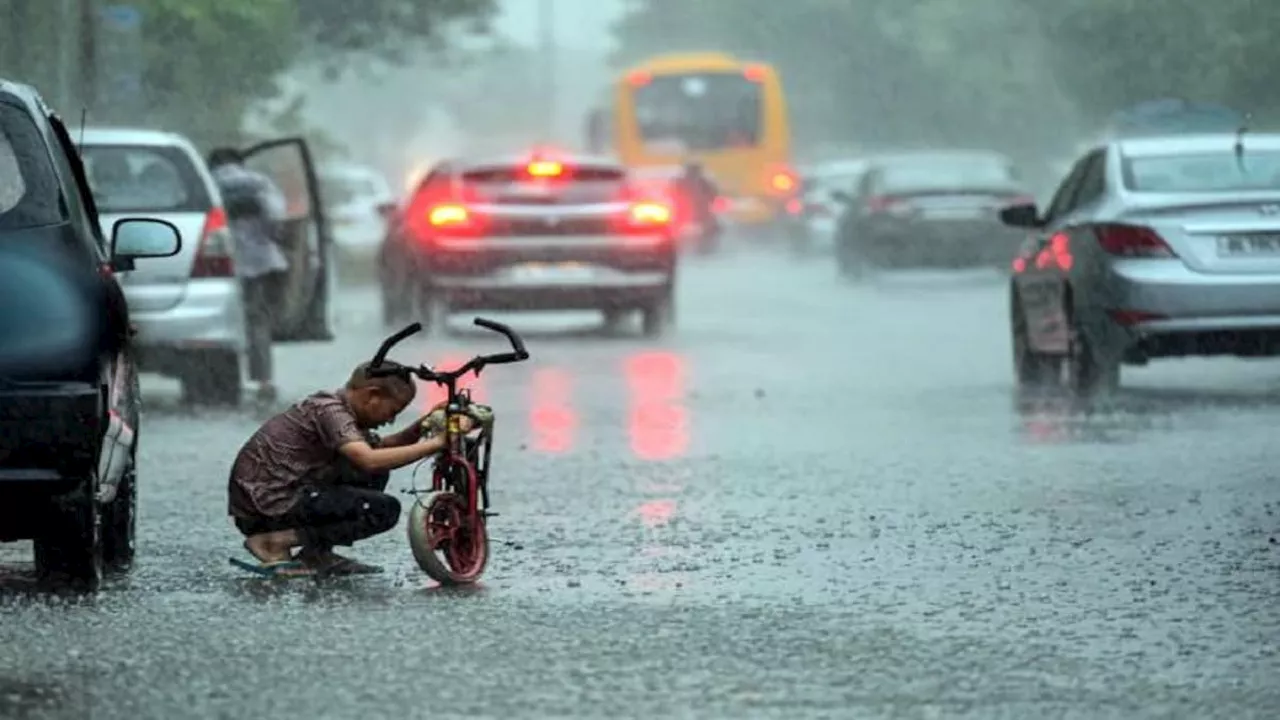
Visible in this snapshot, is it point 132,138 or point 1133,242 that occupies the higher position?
point 132,138

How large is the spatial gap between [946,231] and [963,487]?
81.4 feet

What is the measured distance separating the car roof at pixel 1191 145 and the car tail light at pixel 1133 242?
3.06 ft

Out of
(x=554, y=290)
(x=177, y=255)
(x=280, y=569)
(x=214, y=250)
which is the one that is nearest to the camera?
(x=280, y=569)

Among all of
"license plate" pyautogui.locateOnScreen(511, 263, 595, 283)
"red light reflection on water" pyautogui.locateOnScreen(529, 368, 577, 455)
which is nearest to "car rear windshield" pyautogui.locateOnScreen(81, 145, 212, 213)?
"red light reflection on water" pyautogui.locateOnScreen(529, 368, 577, 455)

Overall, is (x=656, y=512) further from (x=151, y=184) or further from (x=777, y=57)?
(x=777, y=57)

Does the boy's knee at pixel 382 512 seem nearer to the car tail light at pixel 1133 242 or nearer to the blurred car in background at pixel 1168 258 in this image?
the blurred car in background at pixel 1168 258

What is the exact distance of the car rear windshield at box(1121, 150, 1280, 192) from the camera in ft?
61.6

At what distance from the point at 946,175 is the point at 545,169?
1324cm

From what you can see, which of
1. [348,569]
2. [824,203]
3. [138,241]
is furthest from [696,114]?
[348,569]

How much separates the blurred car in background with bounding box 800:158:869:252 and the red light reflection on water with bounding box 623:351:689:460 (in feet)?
90.8

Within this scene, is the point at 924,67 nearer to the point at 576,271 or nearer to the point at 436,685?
the point at 576,271

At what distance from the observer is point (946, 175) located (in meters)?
39.4

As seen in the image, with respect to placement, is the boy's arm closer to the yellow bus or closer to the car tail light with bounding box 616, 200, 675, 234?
the car tail light with bounding box 616, 200, 675, 234

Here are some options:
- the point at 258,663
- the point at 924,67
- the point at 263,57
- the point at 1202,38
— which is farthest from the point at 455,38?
the point at 258,663
